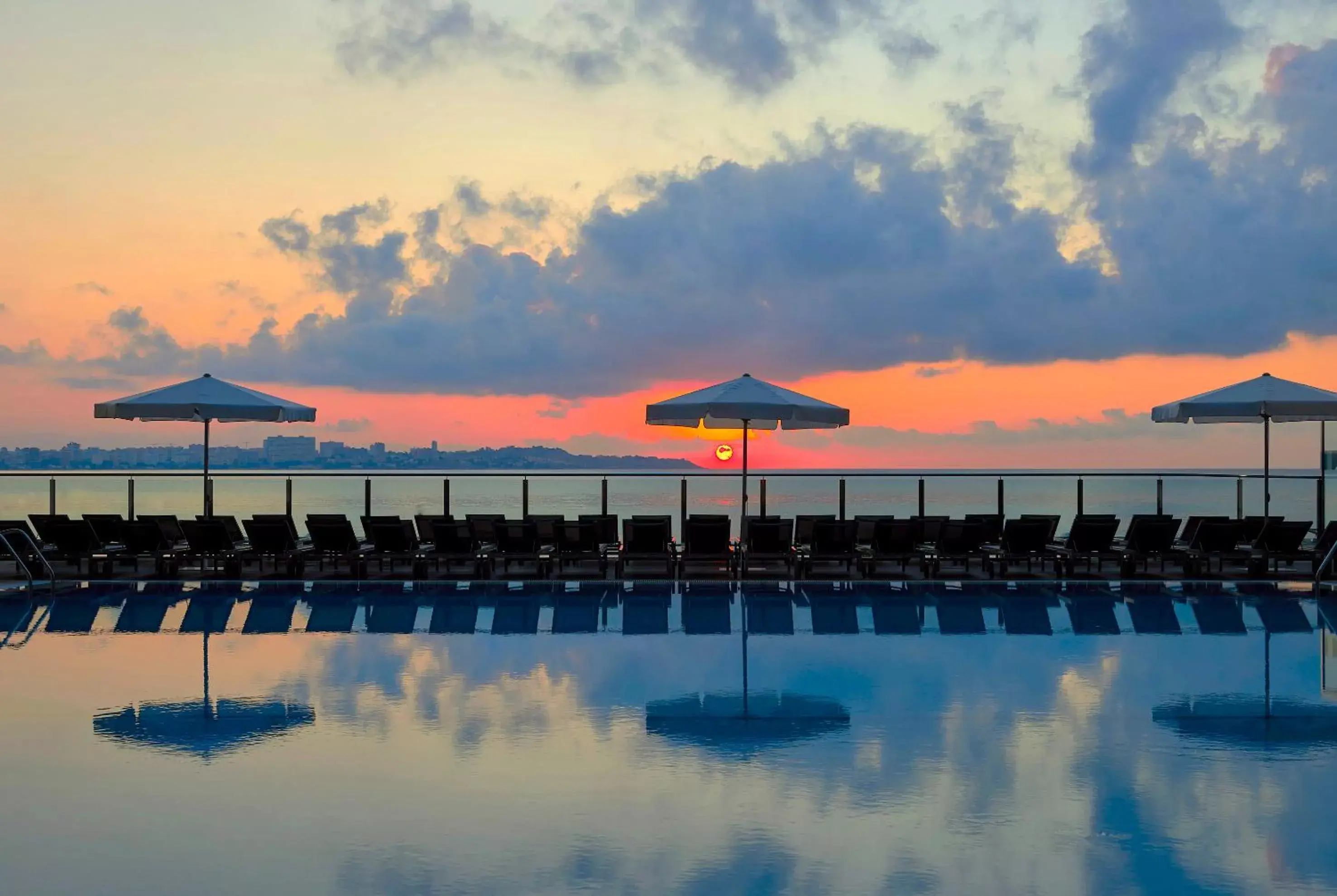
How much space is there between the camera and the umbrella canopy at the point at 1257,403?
12.5 metres

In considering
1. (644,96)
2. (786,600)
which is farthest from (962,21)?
(786,600)

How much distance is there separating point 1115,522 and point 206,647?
29.5 feet

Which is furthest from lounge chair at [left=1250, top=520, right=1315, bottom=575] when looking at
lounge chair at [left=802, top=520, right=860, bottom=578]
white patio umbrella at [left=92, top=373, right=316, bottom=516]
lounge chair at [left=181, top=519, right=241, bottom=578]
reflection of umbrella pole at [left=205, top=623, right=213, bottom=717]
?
white patio umbrella at [left=92, top=373, right=316, bottom=516]

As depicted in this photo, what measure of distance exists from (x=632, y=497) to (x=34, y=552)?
2509cm

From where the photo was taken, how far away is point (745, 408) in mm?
11828

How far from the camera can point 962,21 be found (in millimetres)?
17859

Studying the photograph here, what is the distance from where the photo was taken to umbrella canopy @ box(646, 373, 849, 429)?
11.8 m

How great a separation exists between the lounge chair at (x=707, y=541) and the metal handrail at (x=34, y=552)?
623 centimetres

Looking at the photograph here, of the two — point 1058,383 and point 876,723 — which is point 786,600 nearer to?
point 876,723

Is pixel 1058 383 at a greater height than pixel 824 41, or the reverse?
pixel 824 41

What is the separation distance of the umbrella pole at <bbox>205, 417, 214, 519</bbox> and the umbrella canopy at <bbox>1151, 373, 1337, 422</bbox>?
11641mm

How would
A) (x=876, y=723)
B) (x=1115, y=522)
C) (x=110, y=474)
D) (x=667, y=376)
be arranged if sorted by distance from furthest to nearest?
(x=667, y=376) → (x=110, y=474) → (x=1115, y=522) → (x=876, y=723)

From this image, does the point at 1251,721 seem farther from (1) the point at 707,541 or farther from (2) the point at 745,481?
(2) the point at 745,481

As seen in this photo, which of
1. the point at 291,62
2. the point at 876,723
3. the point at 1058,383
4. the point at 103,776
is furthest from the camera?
the point at 1058,383
